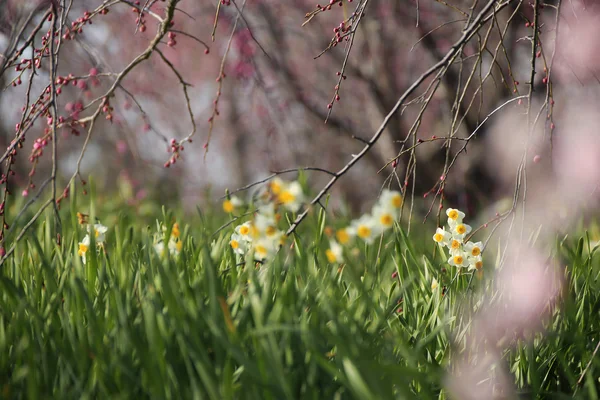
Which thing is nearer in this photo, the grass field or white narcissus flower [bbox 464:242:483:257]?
the grass field

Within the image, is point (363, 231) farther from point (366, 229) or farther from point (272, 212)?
point (272, 212)

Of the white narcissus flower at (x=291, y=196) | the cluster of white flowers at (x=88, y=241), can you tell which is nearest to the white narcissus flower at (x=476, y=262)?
the white narcissus flower at (x=291, y=196)

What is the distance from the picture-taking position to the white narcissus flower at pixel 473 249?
201 centimetres

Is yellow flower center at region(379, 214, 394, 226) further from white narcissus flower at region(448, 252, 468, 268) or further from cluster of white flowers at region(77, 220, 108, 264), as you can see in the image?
cluster of white flowers at region(77, 220, 108, 264)

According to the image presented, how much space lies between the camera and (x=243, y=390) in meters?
1.33

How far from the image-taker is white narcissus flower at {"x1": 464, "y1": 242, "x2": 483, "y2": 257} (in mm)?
2014

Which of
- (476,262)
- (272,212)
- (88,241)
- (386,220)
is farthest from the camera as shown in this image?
(88,241)

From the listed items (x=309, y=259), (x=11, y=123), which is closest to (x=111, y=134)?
(x=11, y=123)

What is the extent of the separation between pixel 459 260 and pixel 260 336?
0.93 m

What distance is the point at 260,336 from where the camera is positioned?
51.9 inches

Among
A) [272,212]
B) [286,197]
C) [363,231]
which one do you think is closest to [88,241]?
[272,212]

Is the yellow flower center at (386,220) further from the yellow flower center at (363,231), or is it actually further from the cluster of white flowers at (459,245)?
the cluster of white flowers at (459,245)

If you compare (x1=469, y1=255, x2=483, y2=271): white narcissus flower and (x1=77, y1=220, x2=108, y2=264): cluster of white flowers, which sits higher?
(x1=77, y1=220, x2=108, y2=264): cluster of white flowers

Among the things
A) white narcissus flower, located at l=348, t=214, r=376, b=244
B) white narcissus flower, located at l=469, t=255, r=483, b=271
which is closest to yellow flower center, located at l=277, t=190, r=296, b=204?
white narcissus flower, located at l=348, t=214, r=376, b=244
